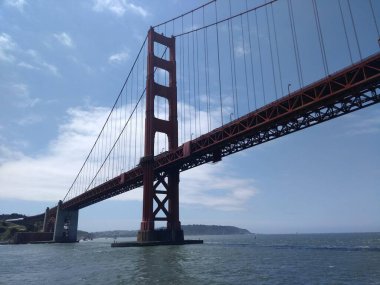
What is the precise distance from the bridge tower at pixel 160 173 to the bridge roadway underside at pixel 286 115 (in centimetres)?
208

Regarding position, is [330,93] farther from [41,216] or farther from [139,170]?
[41,216]

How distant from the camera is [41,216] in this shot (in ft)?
362

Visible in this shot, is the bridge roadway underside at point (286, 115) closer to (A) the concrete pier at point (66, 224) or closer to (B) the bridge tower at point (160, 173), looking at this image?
(B) the bridge tower at point (160, 173)

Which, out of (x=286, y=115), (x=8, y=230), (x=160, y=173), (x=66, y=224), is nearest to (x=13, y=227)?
(x=8, y=230)

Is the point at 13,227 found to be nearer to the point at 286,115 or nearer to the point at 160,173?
the point at 160,173

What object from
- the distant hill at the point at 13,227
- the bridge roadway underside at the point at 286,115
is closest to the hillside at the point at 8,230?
the distant hill at the point at 13,227

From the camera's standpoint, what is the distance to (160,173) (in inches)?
2135

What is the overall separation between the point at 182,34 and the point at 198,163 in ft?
75.9

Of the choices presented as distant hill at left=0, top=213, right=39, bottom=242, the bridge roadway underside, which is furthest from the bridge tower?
distant hill at left=0, top=213, right=39, bottom=242

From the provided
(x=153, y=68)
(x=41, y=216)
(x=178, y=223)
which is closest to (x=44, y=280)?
(x=178, y=223)

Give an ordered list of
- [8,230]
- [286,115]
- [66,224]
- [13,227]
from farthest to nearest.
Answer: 1. [13,227]
2. [8,230]
3. [66,224]
4. [286,115]

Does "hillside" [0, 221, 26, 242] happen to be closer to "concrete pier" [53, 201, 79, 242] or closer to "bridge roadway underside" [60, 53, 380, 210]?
"concrete pier" [53, 201, 79, 242]

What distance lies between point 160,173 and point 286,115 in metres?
24.5

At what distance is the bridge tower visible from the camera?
4906 cm
